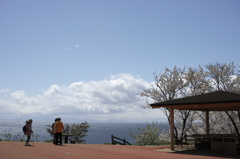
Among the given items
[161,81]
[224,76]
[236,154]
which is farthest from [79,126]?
[236,154]

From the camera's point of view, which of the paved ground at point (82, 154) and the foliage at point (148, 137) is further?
the foliage at point (148, 137)

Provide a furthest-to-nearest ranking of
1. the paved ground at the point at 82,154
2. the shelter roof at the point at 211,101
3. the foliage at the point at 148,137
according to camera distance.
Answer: the foliage at the point at 148,137, the shelter roof at the point at 211,101, the paved ground at the point at 82,154

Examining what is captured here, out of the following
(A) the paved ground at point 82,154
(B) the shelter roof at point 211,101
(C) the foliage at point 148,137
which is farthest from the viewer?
(C) the foliage at point 148,137

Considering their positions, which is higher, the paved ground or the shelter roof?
the shelter roof

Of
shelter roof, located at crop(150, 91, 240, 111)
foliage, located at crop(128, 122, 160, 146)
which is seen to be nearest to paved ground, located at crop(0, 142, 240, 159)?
shelter roof, located at crop(150, 91, 240, 111)

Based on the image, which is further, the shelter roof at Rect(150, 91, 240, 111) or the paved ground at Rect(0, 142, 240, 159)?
the shelter roof at Rect(150, 91, 240, 111)

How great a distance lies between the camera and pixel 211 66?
2694cm

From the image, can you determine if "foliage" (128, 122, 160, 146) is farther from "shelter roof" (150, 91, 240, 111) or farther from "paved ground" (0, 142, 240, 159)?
"paved ground" (0, 142, 240, 159)

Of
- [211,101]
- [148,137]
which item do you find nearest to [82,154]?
[211,101]

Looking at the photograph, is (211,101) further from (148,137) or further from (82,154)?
(148,137)

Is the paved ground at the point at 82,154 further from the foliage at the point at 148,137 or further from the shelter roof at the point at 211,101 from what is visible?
the foliage at the point at 148,137

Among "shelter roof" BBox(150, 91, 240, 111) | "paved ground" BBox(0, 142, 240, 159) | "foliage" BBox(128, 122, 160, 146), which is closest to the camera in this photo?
"paved ground" BBox(0, 142, 240, 159)

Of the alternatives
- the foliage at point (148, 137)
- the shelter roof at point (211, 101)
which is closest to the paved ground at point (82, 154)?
the shelter roof at point (211, 101)

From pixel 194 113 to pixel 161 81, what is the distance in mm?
4723
